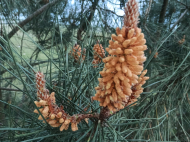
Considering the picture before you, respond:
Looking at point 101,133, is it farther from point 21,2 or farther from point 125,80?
point 21,2

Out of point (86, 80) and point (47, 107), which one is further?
point (86, 80)

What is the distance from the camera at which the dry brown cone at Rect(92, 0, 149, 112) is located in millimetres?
247

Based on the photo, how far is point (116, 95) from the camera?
28cm

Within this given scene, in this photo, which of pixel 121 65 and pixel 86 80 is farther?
pixel 86 80

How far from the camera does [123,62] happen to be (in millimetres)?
265

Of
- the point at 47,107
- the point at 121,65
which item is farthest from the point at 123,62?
the point at 47,107

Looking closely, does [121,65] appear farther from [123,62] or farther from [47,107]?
[47,107]

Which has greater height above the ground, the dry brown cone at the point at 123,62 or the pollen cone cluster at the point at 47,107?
the dry brown cone at the point at 123,62

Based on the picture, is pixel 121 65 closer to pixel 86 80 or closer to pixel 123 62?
pixel 123 62

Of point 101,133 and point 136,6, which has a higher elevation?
point 136,6

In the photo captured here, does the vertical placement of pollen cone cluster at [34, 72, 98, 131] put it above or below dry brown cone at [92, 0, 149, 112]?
below

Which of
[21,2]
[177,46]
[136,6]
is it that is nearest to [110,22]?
[177,46]

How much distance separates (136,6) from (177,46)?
33.6 inches

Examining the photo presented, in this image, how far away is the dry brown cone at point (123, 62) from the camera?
9.7 inches
